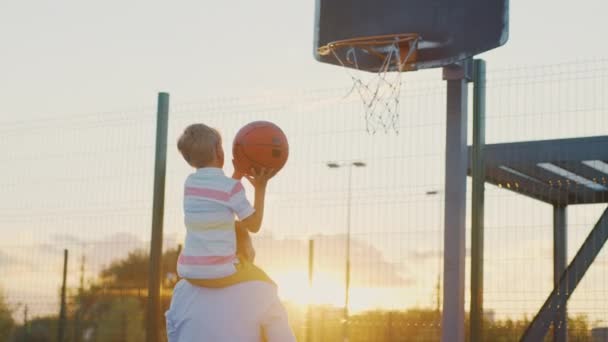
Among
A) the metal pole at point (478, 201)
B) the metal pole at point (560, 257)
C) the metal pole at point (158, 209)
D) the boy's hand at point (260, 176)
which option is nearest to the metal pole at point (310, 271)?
the metal pole at point (158, 209)

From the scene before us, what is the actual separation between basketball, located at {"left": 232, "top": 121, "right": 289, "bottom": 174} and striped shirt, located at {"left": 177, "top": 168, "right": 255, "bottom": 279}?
593 millimetres

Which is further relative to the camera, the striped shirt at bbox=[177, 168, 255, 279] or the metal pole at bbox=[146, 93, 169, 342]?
the metal pole at bbox=[146, 93, 169, 342]

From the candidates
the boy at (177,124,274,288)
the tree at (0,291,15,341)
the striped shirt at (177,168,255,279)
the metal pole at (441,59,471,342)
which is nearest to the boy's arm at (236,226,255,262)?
the boy at (177,124,274,288)

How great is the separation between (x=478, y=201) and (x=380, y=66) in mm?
1290

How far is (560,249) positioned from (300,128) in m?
2.33

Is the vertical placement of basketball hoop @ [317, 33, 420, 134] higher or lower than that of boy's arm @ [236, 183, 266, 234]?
higher

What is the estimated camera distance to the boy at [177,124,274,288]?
568cm

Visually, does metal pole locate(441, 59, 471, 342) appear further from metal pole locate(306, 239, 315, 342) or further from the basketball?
the basketball

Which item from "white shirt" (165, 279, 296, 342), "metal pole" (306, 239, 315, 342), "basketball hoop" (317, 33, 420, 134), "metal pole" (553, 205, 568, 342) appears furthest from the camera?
"metal pole" (306, 239, 315, 342)

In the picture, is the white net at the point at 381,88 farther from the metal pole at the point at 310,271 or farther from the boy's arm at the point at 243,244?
the boy's arm at the point at 243,244

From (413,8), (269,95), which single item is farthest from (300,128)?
(413,8)

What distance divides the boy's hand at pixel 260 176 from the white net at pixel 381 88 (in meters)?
2.49

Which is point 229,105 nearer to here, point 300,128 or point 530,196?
point 300,128

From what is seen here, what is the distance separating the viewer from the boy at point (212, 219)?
568 centimetres
